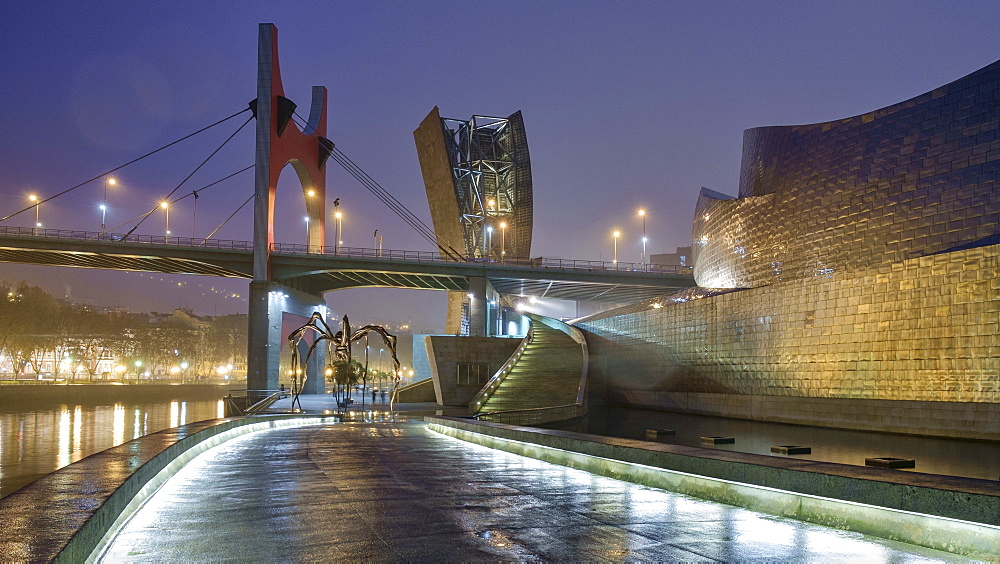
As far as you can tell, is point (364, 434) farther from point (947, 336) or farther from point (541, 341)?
point (541, 341)

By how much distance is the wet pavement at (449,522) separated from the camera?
157 inches

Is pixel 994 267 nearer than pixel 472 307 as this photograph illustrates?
Yes

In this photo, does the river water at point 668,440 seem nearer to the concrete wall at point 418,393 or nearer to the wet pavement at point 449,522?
the wet pavement at point 449,522

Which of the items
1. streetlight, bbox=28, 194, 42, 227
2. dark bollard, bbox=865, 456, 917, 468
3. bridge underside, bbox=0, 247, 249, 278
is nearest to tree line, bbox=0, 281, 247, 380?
streetlight, bbox=28, 194, 42, 227

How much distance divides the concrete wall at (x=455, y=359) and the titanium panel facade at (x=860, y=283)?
6656mm

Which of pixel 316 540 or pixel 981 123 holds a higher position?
pixel 981 123

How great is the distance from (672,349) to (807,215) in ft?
23.3

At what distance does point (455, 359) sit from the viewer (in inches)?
1255

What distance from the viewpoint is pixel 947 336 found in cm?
1677

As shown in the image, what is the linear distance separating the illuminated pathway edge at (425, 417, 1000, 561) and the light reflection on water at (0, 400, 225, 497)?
11034 mm

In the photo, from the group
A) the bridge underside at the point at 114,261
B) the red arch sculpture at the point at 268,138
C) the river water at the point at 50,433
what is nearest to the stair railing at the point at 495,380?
the river water at the point at 50,433

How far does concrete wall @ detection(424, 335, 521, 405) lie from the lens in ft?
104

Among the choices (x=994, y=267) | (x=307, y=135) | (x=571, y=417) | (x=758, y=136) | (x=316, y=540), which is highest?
(x=307, y=135)

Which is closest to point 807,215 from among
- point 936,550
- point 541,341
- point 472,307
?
point 541,341
